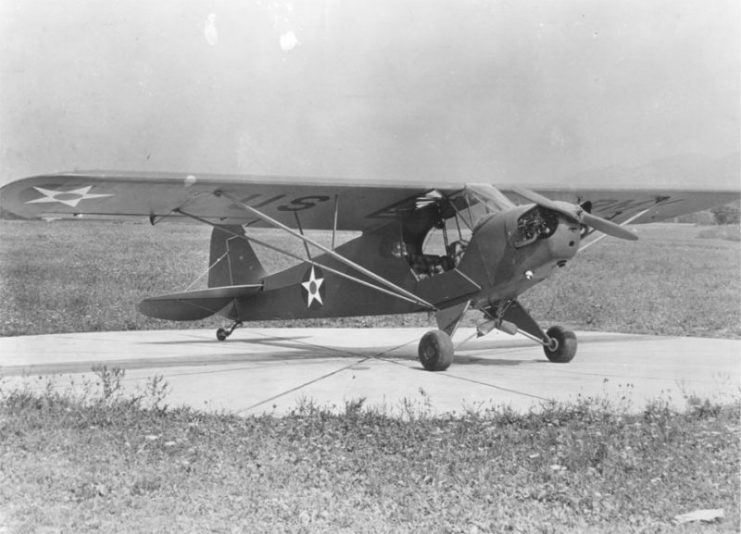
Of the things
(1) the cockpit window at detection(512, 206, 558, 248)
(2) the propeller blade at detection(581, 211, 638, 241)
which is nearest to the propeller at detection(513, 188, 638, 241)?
(2) the propeller blade at detection(581, 211, 638, 241)

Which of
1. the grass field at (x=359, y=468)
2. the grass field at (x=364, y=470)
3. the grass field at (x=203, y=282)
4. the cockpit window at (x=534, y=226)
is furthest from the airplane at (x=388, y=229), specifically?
the grass field at (x=203, y=282)

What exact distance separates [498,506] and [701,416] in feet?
8.98

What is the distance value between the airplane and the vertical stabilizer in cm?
47

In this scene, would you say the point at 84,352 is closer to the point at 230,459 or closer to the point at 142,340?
the point at 142,340

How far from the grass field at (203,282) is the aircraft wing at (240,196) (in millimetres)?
5424

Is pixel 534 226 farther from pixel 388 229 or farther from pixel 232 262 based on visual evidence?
pixel 232 262

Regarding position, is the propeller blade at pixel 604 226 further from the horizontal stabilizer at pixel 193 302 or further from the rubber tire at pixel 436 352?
the horizontal stabilizer at pixel 193 302

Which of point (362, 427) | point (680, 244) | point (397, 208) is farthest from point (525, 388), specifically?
point (680, 244)

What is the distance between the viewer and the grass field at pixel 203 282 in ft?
51.6

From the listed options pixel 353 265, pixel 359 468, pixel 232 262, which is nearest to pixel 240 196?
pixel 353 265

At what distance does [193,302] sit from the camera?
11.8 metres

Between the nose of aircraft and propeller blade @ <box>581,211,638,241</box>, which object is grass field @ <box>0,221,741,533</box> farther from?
propeller blade @ <box>581,211,638,241</box>

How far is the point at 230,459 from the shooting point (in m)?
4.62

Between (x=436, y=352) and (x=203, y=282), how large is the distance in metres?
17.5
